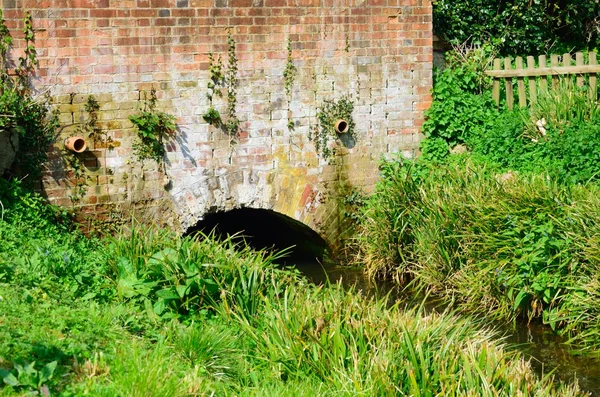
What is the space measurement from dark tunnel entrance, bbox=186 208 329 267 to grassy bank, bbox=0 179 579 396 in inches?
119

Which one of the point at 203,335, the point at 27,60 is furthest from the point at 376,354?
the point at 27,60

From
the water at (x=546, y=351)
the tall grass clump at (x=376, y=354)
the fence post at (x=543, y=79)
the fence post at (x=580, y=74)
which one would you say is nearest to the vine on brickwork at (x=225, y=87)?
the water at (x=546, y=351)

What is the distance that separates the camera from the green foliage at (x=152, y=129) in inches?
375

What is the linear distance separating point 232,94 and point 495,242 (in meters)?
3.42

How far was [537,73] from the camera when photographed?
11859mm

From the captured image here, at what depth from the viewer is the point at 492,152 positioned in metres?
11.3

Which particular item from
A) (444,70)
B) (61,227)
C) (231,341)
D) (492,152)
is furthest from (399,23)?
(231,341)

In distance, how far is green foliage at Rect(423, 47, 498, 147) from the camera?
11578 mm

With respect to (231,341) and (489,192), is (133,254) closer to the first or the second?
(231,341)

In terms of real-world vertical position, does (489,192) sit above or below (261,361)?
above

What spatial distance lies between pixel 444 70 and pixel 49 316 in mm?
7301

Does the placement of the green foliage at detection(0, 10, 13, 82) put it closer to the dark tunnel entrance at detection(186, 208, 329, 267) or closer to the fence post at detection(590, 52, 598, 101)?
the dark tunnel entrance at detection(186, 208, 329, 267)

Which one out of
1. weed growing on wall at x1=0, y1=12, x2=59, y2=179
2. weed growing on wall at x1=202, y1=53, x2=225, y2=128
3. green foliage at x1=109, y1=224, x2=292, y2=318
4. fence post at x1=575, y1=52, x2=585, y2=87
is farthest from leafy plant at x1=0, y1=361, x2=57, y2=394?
fence post at x1=575, y1=52, x2=585, y2=87

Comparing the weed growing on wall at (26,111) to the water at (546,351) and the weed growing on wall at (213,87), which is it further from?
the water at (546,351)
